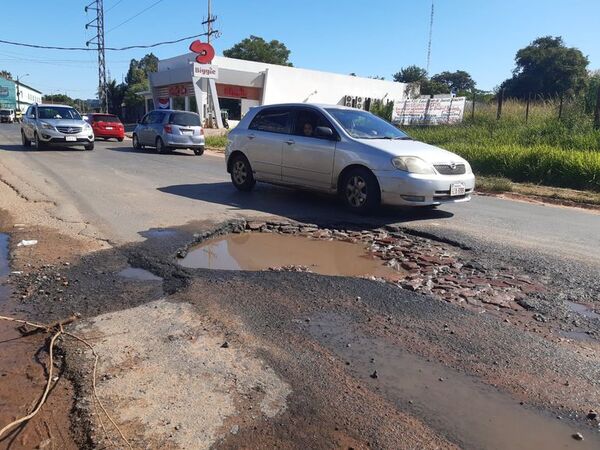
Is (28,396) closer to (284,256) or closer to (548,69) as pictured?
(284,256)

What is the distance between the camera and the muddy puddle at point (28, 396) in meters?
2.61

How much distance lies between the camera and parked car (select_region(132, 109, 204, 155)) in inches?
786

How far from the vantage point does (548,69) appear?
4825cm

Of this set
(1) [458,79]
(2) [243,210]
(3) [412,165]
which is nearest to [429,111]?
(3) [412,165]

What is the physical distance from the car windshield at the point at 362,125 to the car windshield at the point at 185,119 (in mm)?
12799

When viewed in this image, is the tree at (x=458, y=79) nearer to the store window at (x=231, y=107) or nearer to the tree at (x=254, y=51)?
the tree at (x=254, y=51)

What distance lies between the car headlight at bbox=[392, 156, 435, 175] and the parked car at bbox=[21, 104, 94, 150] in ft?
49.5

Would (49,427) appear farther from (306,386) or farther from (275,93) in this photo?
(275,93)

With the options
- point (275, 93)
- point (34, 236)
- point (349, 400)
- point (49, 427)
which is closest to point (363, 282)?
point (349, 400)

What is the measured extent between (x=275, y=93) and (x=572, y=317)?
118 ft

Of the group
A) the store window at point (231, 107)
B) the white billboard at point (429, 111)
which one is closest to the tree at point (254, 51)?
the store window at point (231, 107)

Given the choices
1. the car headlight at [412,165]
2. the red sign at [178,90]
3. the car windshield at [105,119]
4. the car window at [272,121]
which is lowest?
the car headlight at [412,165]

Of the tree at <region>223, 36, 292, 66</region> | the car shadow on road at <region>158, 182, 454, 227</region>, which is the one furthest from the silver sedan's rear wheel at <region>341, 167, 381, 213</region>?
the tree at <region>223, 36, 292, 66</region>

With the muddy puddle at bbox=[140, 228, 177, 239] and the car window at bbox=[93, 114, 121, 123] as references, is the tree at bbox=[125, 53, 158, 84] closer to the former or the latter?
the car window at bbox=[93, 114, 121, 123]
